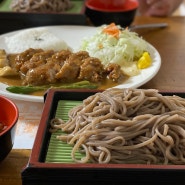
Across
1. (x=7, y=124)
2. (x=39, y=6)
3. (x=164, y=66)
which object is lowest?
(x=164, y=66)

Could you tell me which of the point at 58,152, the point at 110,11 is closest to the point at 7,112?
the point at 58,152

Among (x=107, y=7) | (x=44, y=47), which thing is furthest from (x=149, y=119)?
(x=107, y=7)

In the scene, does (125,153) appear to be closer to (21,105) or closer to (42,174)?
(42,174)

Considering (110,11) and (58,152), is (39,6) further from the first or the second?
(58,152)

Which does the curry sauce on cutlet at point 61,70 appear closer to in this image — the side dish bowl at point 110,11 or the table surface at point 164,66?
Result: the table surface at point 164,66

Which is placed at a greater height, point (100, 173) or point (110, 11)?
point (100, 173)

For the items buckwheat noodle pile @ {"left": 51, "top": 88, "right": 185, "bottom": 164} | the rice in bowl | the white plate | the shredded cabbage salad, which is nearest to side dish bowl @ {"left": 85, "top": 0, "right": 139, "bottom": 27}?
the white plate
